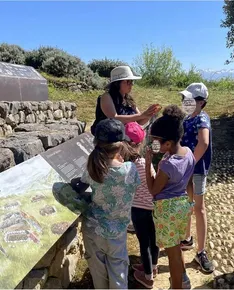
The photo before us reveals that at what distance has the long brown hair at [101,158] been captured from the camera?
2402 mm

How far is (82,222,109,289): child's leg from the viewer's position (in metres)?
2.60

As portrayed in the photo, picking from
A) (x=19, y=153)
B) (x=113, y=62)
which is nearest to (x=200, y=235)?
(x=19, y=153)

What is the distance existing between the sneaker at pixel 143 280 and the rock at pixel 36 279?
100 cm

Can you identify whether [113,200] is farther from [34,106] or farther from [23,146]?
[34,106]

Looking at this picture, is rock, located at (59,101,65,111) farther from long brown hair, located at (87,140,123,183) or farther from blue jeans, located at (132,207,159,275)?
long brown hair, located at (87,140,123,183)

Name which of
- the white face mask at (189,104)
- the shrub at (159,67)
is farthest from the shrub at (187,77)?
the white face mask at (189,104)

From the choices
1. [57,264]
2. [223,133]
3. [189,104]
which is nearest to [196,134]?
[189,104]

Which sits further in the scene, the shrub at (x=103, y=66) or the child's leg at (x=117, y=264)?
the shrub at (x=103, y=66)

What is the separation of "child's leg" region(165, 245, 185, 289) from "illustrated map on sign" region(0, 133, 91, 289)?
0.90 meters

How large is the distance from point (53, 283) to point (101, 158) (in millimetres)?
1129

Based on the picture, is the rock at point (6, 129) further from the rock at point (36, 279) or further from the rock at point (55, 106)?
the rock at point (36, 279)

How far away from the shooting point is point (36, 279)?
2.45m

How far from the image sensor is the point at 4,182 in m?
2.48

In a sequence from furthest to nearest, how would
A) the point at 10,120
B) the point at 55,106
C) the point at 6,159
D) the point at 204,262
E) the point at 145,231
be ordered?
the point at 55,106, the point at 10,120, the point at 204,262, the point at 145,231, the point at 6,159
